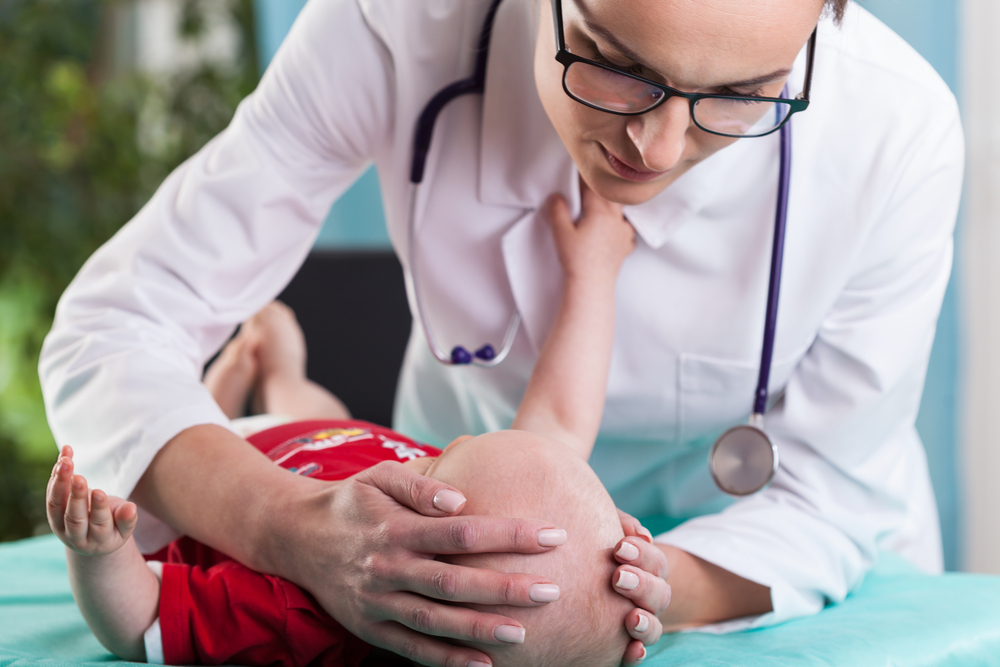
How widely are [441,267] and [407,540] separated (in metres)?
0.51

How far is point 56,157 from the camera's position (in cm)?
281

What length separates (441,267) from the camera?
117cm

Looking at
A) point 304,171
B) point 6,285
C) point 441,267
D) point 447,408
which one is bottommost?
point 6,285

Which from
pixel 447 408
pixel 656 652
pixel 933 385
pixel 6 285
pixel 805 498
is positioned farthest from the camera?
pixel 6 285

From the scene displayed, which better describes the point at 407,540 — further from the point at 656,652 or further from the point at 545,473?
the point at 656,652

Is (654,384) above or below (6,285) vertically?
above

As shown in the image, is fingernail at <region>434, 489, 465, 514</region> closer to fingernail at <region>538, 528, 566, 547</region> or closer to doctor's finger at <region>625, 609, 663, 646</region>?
fingernail at <region>538, 528, 566, 547</region>

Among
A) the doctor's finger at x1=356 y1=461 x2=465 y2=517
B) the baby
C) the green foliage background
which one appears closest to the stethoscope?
the baby

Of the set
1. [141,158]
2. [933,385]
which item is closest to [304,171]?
[933,385]

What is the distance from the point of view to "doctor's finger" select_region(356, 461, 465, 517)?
73cm

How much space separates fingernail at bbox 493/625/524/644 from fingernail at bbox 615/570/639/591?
106mm

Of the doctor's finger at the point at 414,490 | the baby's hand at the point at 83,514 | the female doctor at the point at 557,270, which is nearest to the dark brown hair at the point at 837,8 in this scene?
the female doctor at the point at 557,270

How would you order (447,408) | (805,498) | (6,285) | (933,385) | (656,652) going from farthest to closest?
(6,285)
(933,385)
(447,408)
(805,498)
(656,652)

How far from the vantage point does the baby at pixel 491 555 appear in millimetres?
766
